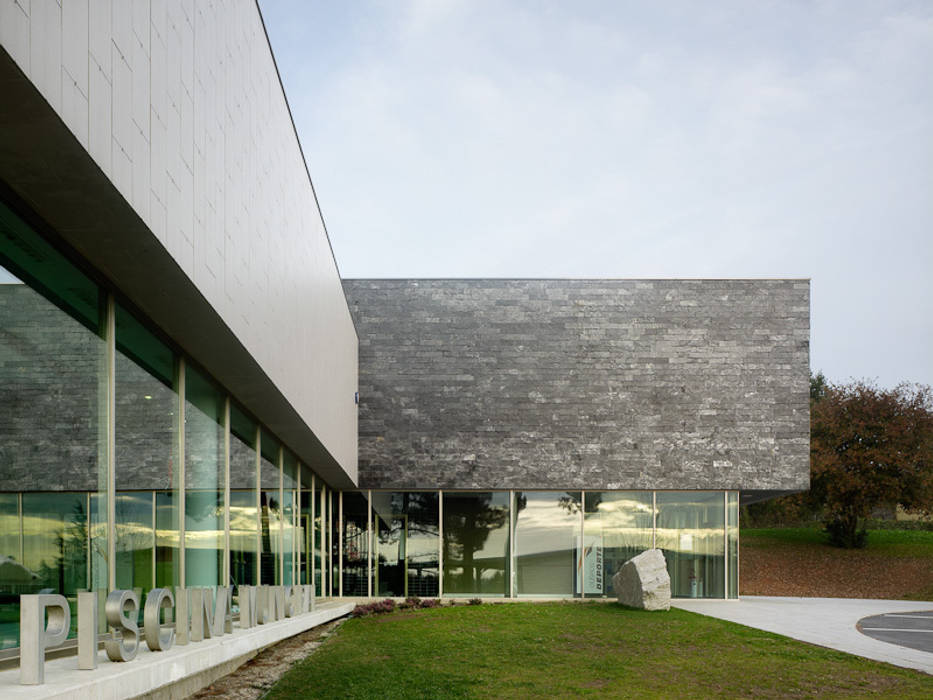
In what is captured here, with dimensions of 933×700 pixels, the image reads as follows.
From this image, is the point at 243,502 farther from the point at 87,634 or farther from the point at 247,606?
the point at 87,634

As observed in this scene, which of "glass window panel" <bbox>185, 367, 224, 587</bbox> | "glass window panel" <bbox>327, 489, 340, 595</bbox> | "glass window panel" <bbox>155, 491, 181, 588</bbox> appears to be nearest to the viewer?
"glass window panel" <bbox>155, 491, 181, 588</bbox>

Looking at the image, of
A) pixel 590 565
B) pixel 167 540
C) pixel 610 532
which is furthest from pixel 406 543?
pixel 167 540

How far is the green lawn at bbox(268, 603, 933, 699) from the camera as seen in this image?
32.5 ft

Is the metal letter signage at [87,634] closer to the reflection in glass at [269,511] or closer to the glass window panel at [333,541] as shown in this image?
the reflection in glass at [269,511]

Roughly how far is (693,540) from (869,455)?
49.2 feet

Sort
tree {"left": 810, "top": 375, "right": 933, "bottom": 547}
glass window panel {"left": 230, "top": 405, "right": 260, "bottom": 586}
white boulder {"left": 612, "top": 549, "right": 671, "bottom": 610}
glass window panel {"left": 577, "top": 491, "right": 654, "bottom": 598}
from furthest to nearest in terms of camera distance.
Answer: tree {"left": 810, "top": 375, "right": 933, "bottom": 547}
glass window panel {"left": 577, "top": 491, "right": 654, "bottom": 598}
white boulder {"left": 612, "top": 549, "right": 671, "bottom": 610}
glass window panel {"left": 230, "top": 405, "right": 260, "bottom": 586}

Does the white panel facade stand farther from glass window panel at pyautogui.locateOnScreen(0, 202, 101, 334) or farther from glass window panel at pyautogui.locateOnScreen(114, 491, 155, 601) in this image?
glass window panel at pyautogui.locateOnScreen(114, 491, 155, 601)

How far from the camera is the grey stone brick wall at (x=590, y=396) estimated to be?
2372 cm

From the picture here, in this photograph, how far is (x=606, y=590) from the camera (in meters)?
23.7

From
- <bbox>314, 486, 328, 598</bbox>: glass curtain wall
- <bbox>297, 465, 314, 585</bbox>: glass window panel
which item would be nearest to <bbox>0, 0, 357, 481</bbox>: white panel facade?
<bbox>297, 465, 314, 585</bbox>: glass window panel

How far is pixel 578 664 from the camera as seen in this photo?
38.8 feet

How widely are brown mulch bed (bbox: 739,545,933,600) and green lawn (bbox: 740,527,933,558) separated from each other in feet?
3.05

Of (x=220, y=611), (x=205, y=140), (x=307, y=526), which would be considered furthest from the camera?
(x=307, y=526)

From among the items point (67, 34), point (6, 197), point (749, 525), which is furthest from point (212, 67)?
point (749, 525)
